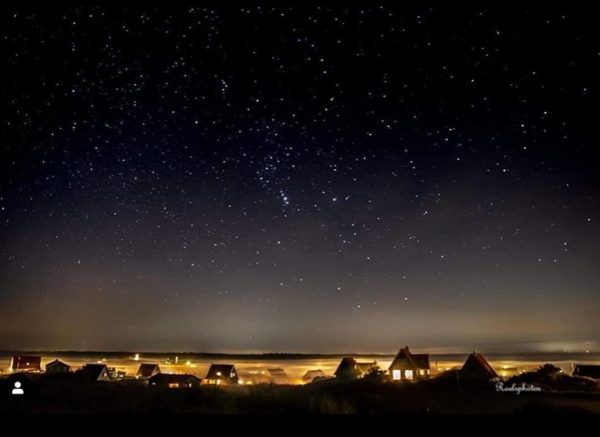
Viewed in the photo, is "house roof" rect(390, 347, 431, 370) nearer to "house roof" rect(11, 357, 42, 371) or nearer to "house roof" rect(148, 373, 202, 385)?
"house roof" rect(148, 373, 202, 385)

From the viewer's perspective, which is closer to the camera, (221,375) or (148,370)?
(221,375)

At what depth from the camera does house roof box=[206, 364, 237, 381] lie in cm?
4259

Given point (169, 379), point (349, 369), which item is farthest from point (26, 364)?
point (349, 369)

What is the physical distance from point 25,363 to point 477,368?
43227 mm

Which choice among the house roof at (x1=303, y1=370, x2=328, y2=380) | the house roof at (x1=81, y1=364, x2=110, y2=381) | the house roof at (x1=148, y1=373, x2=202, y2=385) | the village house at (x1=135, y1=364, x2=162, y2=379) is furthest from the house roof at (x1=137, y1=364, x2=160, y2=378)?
the house roof at (x1=148, y1=373, x2=202, y2=385)

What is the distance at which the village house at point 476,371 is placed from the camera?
24.4 metres

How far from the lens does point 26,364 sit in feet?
163

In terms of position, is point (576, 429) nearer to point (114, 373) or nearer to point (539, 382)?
point (539, 382)

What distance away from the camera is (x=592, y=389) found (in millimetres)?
21094

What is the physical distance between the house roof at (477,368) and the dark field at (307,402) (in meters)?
5.99

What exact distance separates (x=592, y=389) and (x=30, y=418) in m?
22.1

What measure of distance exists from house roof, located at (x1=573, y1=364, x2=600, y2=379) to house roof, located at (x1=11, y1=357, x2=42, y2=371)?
4665 centimetres

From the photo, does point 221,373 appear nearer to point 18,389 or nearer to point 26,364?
point 26,364

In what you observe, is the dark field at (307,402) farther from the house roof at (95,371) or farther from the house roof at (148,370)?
the house roof at (148,370)
